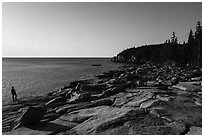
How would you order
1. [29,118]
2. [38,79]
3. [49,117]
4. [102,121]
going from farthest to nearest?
[38,79] → [49,117] → [29,118] → [102,121]

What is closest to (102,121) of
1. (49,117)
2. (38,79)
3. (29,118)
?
(49,117)

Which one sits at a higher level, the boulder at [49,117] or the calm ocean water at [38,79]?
the boulder at [49,117]

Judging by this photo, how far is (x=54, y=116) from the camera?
13242 mm

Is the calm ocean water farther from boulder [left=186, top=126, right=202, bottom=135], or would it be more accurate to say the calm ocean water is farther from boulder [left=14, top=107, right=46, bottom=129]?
boulder [left=186, top=126, right=202, bottom=135]

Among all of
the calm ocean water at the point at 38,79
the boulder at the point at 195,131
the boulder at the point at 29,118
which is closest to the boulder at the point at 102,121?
the boulder at the point at 195,131

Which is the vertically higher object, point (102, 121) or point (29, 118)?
point (102, 121)

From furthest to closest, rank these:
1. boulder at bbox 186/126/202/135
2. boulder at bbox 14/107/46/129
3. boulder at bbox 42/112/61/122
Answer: boulder at bbox 42/112/61/122 → boulder at bbox 14/107/46/129 → boulder at bbox 186/126/202/135

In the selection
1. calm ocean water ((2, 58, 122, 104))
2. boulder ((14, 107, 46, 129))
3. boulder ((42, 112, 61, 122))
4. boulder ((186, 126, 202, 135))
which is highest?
boulder ((186, 126, 202, 135))

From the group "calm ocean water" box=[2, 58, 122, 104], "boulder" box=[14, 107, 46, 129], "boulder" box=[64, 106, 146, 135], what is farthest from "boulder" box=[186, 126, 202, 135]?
"calm ocean water" box=[2, 58, 122, 104]

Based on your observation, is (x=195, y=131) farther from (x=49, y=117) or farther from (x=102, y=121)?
(x=49, y=117)

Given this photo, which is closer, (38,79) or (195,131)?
(195,131)

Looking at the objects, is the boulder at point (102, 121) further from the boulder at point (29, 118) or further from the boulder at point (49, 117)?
the boulder at point (29, 118)

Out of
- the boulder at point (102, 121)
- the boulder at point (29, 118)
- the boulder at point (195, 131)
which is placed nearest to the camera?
the boulder at point (195, 131)

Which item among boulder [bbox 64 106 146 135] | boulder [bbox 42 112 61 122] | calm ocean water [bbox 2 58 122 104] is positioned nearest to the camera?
boulder [bbox 64 106 146 135]
